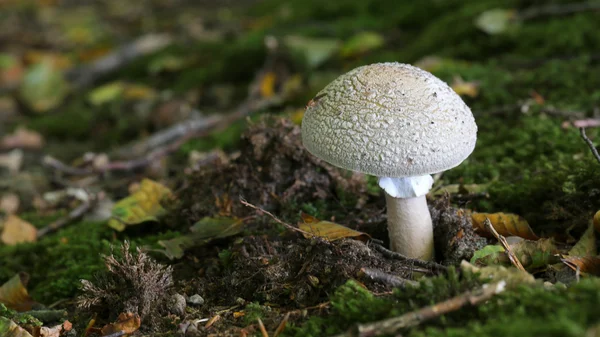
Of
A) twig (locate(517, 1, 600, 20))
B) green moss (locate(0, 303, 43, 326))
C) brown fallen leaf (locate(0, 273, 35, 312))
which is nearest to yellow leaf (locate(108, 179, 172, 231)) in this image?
brown fallen leaf (locate(0, 273, 35, 312))

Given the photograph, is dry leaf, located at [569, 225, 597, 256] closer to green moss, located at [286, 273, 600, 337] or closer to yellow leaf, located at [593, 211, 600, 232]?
yellow leaf, located at [593, 211, 600, 232]

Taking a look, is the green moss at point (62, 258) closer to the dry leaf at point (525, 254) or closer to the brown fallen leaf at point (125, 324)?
the brown fallen leaf at point (125, 324)

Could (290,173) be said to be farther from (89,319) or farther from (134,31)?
(134,31)

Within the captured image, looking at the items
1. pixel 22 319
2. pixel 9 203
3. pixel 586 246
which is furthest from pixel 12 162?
pixel 586 246

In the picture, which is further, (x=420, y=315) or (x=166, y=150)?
(x=166, y=150)

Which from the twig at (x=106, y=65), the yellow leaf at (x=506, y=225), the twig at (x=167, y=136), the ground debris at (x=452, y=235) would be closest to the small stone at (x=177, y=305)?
the ground debris at (x=452, y=235)

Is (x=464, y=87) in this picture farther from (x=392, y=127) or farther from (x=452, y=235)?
(x=392, y=127)

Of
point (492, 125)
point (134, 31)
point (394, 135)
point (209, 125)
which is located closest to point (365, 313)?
point (394, 135)
